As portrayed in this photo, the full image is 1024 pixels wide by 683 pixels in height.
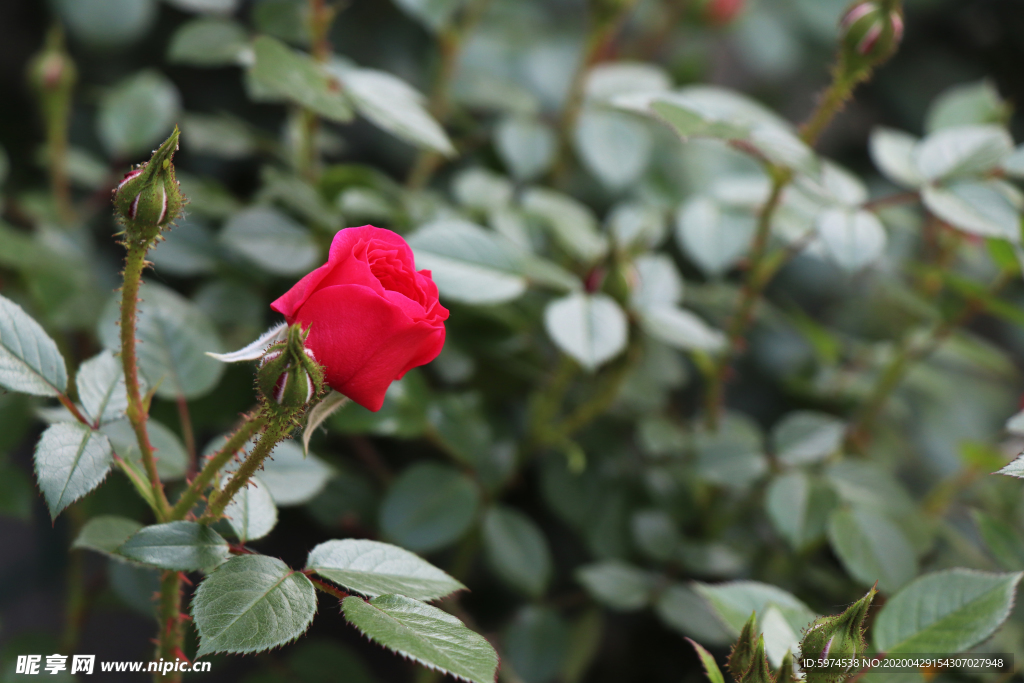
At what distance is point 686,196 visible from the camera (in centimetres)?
93

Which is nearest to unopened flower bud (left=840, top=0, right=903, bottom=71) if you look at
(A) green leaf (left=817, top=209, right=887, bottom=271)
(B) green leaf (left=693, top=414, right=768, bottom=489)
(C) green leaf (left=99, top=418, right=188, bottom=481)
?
(A) green leaf (left=817, top=209, right=887, bottom=271)

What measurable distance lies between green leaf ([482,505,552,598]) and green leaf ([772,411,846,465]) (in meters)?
0.24

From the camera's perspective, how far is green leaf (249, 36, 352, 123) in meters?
Answer: 0.49

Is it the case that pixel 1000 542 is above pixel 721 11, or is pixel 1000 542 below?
below

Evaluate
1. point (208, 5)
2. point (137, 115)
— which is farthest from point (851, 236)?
point (137, 115)

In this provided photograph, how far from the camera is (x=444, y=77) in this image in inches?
32.7

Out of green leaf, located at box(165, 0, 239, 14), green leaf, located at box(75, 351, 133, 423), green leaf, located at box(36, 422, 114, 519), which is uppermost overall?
green leaf, located at box(165, 0, 239, 14)

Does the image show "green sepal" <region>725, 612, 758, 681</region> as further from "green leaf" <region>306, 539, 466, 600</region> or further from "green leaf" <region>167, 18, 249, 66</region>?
"green leaf" <region>167, 18, 249, 66</region>

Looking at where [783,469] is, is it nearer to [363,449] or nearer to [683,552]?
[683,552]

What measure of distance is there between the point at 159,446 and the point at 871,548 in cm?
54

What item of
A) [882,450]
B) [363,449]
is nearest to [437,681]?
[363,449]

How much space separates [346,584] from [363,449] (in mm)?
415

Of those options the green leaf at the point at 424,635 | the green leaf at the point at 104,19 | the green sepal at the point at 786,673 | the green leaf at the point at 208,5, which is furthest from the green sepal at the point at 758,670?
the green leaf at the point at 104,19

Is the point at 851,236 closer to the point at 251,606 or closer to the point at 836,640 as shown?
the point at 836,640
